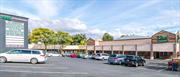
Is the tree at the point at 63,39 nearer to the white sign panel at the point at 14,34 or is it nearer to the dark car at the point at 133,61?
the white sign panel at the point at 14,34

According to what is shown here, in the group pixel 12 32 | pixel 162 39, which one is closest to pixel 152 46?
pixel 162 39

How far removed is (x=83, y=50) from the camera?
89.5 m

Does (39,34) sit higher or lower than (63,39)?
higher

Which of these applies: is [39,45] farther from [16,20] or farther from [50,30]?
[16,20]

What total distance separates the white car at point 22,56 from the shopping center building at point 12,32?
1126 centimetres

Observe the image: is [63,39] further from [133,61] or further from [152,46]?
[133,61]

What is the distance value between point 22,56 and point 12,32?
12892 millimetres

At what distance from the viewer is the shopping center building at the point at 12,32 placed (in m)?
37.1

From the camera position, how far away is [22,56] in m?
26.7

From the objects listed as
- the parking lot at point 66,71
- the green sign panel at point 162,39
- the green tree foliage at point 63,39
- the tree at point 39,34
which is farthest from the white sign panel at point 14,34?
the tree at point 39,34

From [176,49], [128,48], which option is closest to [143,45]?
[128,48]

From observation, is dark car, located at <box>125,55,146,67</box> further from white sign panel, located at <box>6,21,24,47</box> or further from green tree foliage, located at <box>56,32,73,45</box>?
green tree foliage, located at <box>56,32,73,45</box>

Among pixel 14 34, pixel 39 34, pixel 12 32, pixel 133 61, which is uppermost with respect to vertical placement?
pixel 39 34

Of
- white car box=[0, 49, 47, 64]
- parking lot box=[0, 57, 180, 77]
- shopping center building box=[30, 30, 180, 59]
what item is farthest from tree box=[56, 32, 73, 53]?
parking lot box=[0, 57, 180, 77]
